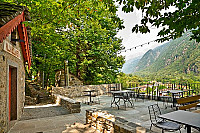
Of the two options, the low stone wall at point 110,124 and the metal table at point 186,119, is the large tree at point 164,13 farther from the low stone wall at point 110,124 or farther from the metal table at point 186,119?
the low stone wall at point 110,124

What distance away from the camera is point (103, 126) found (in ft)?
10.8

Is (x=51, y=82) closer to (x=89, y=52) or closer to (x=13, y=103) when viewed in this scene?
(x=89, y=52)

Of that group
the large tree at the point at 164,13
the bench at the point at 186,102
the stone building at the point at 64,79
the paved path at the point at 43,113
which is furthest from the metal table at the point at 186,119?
the stone building at the point at 64,79

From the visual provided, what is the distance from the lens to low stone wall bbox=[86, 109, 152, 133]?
2469mm

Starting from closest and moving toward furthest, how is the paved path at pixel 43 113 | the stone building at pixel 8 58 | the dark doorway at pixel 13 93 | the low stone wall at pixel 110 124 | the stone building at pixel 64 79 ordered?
the low stone wall at pixel 110 124 → the stone building at pixel 8 58 → the dark doorway at pixel 13 93 → the paved path at pixel 43 113 → the stone building at pixel 64 79

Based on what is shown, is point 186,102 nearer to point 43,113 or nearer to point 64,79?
point 43,113

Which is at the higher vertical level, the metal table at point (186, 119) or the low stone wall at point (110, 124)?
the metal table at point (186, 119)

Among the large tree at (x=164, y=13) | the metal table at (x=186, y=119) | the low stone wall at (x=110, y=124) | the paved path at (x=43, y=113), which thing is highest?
the large tree at (x=164, y=13)

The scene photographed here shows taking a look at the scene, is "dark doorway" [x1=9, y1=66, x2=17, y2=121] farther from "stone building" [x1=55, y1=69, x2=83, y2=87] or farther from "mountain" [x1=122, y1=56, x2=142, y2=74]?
"mountain" [x1=122, y1=56, x2=142, y2=74]

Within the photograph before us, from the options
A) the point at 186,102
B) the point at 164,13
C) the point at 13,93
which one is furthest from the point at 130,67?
the point at 164,13

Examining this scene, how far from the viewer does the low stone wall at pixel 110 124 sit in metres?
2.47

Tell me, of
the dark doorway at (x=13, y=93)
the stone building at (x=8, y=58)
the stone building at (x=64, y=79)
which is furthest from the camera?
the stone building at (x=64, y=79)

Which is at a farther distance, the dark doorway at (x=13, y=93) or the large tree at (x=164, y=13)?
the dark doorway at (x=13, y=93)

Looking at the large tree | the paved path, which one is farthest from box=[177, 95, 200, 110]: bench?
the paved path
